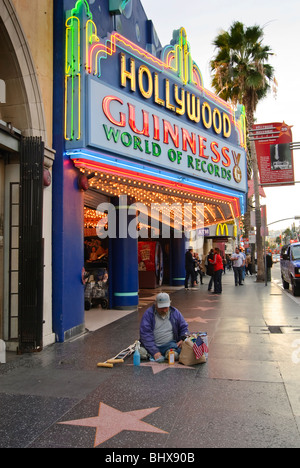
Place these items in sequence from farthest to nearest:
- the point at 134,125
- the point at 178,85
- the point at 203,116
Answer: the point at 203,116 < the point at 178,85 < the point at 134,125

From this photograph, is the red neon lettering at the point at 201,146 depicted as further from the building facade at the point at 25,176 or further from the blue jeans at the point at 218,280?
the blue jeans at the point at 218,280

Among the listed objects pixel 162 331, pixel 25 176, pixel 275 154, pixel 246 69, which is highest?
pixel 246 69

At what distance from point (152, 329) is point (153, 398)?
1590 mm

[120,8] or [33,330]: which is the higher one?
[120,8]

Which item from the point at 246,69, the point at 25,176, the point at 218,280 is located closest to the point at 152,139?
Result: the point at 25,176

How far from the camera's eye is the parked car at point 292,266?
48.3 ft

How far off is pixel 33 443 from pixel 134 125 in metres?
6.95

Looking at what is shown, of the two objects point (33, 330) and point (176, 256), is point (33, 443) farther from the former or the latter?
point (176, 256)

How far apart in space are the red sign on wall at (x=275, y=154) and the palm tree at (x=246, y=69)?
16.1ft

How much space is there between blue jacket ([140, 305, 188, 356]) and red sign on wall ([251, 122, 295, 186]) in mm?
11548

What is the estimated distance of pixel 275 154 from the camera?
53.7ft

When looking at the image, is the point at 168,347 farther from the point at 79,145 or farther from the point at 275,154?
the point at 275,154

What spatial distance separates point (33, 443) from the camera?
11.6 ft
